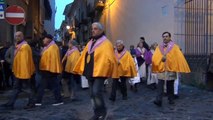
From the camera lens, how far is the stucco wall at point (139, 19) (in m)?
19.2

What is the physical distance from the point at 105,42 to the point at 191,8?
8.16 m

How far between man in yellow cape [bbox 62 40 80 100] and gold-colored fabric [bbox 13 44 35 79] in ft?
6.87

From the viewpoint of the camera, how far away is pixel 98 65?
930 cm

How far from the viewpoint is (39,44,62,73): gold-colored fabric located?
12.1 meters

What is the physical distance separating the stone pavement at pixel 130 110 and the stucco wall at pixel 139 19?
5.52 metres

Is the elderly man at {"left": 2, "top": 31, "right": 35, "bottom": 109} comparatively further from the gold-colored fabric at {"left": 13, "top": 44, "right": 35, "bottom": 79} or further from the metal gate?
the metal gate

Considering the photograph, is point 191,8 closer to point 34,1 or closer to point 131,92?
point 131,92

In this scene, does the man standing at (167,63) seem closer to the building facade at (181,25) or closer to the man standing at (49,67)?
the man standing at (49,67)

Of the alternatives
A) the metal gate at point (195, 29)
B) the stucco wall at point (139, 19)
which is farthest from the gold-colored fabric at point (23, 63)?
the stucco wall at point (139, 19)

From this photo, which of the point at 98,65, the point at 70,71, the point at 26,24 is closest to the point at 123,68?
the point at 70,71

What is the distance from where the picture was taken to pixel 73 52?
46.4 ft

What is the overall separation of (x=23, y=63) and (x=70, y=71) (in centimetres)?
230

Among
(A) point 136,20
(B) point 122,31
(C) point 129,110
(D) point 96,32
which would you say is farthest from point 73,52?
(B) point 122,31

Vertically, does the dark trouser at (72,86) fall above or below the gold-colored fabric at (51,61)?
below
